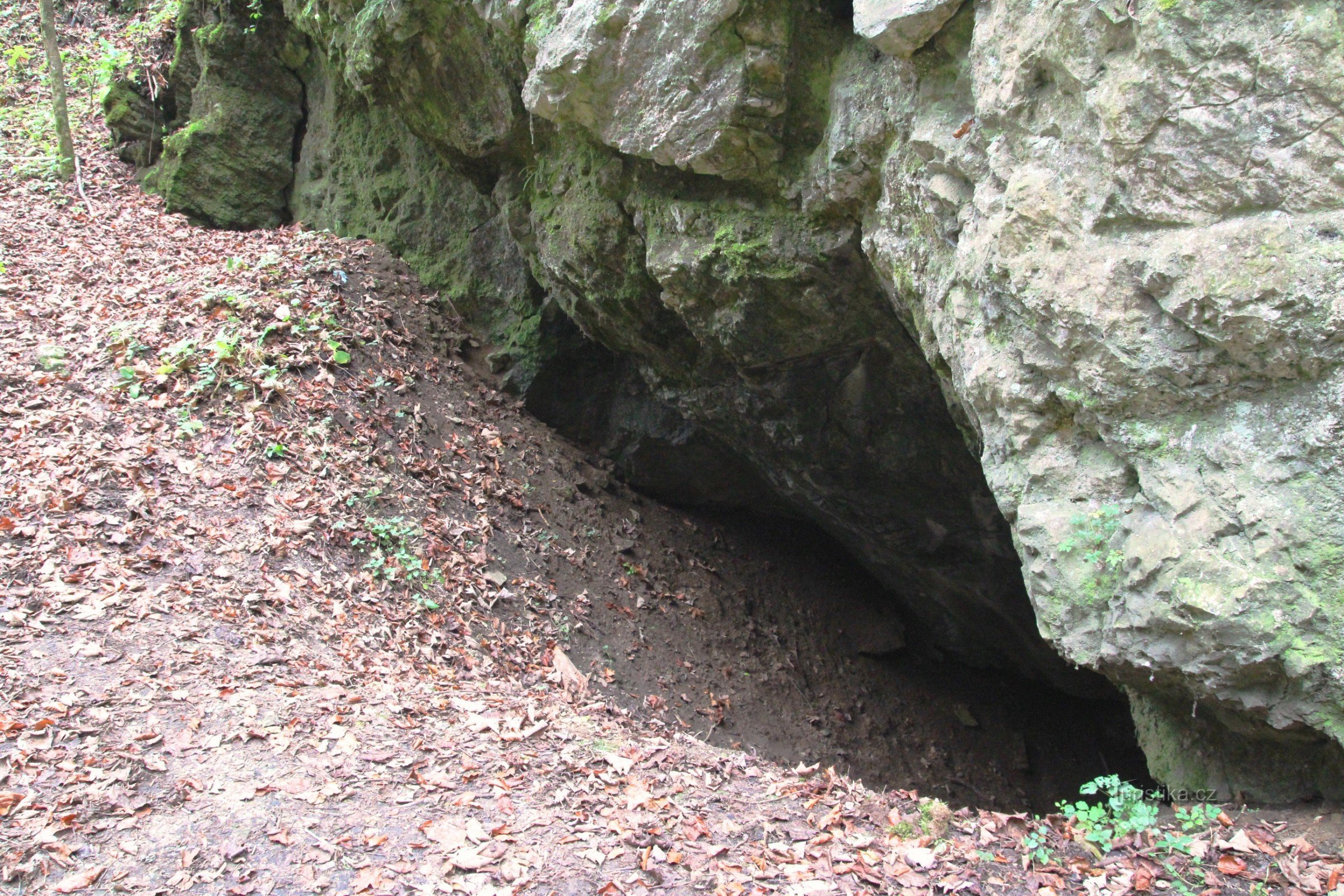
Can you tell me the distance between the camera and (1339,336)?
2.78m

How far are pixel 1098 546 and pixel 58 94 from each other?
466 inches

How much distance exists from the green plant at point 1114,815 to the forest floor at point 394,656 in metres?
0.04

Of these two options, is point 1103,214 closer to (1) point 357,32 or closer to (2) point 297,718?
(2) point 297,718

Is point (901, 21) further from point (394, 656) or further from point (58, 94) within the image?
point (58, 94)

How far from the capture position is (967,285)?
13.1 ft

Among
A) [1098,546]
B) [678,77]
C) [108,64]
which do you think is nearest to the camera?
[1098,546]

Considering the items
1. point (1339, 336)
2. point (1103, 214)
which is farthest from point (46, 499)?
point (1339, 336)

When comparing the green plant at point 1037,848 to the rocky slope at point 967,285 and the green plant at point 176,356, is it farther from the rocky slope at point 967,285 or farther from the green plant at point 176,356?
the green plant at point 176,356

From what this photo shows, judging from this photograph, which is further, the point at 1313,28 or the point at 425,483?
the point at 425,483

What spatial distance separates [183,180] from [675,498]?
22.7ft

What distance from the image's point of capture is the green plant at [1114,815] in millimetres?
3420

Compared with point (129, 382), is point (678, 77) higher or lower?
higher

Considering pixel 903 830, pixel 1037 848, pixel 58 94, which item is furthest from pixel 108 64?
pixel 1037 848

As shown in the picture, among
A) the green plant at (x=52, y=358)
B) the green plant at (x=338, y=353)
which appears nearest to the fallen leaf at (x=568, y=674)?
the green plant at (x=338, y=353)
